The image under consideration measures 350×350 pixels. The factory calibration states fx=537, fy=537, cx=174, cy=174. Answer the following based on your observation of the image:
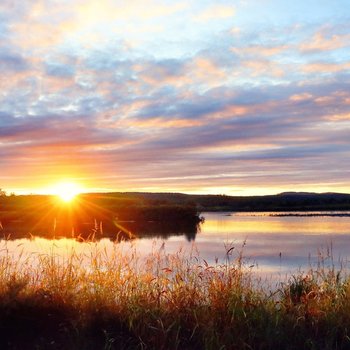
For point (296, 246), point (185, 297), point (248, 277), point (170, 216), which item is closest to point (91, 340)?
point (185, 297)

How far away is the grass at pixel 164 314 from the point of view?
21.9ft

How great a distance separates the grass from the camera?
6.68 metres

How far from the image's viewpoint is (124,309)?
7480 millimetres

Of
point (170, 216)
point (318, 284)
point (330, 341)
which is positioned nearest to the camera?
point (330, 341)

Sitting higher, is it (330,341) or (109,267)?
(109,267)

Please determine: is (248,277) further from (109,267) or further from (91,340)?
(91,340)

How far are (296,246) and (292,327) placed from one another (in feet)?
52.7

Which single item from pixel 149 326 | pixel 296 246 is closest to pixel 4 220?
pixel 296 246

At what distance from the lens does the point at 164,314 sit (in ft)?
23.5

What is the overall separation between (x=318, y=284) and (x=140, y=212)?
35.2 meters

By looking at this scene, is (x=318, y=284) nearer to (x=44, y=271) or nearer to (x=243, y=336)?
(x=243, y=336)

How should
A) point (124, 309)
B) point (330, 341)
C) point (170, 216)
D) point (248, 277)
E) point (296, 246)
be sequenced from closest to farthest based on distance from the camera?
point (330, 341), point (124, 309), point (248, 277), point (296, 246), point (170, 216)

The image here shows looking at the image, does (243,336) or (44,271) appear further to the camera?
(44,271)

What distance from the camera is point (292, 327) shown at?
274 inches
